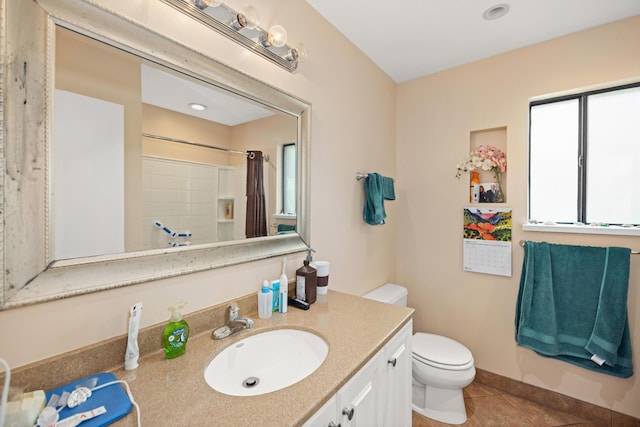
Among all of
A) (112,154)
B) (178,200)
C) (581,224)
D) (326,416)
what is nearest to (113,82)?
(112,154)

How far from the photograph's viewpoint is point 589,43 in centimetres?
174

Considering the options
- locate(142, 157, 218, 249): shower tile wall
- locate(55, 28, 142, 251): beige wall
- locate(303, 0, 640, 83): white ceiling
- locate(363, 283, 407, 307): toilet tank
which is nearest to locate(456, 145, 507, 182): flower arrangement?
locate(303, 0, 640, 83): white ceiling

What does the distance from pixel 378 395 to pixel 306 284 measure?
0.54m

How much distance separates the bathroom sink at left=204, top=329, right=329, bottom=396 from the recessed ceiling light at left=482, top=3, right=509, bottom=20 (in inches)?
79.4

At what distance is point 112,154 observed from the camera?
2.77 feet

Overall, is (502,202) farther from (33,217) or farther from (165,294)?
(33,217)

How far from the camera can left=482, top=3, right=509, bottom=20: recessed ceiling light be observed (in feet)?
5.06

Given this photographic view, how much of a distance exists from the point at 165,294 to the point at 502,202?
7.36ft

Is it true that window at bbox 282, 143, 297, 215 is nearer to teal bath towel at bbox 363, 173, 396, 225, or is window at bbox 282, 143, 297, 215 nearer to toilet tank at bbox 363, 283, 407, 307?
teal bath towel at bbox 363, 173, 396, 225

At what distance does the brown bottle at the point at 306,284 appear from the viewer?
1.32 meters

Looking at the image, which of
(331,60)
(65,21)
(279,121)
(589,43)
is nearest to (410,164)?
(331,60)

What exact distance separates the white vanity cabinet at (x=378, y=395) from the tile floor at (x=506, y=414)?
73 centimetres

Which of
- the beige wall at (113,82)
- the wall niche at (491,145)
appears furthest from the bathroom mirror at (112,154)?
the wall niche at (491,145)

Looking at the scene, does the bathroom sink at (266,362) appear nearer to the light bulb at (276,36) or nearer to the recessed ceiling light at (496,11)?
the light bulb at (276,36)
